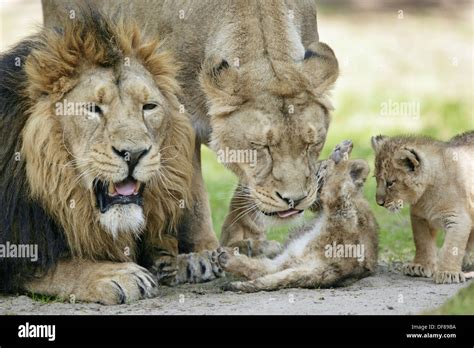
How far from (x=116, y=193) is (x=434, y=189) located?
2.09 meters

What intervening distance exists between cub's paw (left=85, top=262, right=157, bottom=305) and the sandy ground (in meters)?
0.05

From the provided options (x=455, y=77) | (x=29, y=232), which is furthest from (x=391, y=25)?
(x=29, y=232)

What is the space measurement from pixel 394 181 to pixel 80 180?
80.4 inches

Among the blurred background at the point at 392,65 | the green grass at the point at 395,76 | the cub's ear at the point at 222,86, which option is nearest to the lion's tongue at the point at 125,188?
the cub's ear at the point at 222,86

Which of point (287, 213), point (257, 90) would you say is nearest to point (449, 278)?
point (287, 213)

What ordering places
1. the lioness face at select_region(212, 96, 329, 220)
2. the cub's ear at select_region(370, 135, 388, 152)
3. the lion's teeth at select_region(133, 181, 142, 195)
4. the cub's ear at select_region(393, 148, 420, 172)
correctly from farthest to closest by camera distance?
the cub's ear at select_region(370, 135, 388, 152) → the cub's ear at select_region(393, 148, 420, 172) → the lioness face at select_region(212, 96, 329, 220) → the lion's teeth at select_region(133, 181, 142, 195)

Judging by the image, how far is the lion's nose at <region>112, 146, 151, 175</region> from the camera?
6.48 m

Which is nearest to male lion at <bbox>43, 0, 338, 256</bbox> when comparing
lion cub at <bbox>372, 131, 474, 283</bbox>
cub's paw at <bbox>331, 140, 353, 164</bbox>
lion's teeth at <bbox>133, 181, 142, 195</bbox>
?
cub's paw at <bbox>331, 140, 353, 164</bbox>

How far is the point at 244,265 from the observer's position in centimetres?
708

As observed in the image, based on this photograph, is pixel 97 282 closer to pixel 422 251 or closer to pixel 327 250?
pixel 327 250

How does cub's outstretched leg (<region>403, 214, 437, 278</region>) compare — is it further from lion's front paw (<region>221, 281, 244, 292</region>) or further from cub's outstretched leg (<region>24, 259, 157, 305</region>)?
cub's outstretched leg (<region>24, 259, 157, 305</region>)

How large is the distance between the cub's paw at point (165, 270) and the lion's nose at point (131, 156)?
1.05m

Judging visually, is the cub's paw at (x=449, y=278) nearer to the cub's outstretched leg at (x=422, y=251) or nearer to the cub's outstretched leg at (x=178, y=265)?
the cub's outstretched leg at (x=422, y=251)

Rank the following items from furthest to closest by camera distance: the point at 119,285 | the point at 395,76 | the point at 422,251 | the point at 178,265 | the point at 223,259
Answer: the point at 395,76, the point at 422,251, the point at 178,265, the point at 223,259, the point at 119,285
